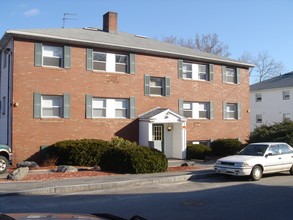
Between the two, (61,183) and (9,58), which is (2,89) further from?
(61,183)

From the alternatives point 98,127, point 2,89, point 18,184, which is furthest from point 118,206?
point 2,89

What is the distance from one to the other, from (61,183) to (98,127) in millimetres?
9431

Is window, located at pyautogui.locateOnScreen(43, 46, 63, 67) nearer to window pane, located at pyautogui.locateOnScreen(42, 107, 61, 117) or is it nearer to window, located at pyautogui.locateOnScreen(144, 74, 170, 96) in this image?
window pane, located at pyautogui.locateOnScreen(42, 107, 61, 117)

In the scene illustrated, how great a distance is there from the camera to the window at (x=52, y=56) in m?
20.5

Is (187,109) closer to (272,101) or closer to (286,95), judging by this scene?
(286,95)

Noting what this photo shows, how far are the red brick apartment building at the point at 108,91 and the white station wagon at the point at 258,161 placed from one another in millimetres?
8306

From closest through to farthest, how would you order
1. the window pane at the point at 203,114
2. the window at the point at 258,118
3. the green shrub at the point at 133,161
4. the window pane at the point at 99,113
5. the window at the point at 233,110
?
the green shrub at the point at 133,161 → the window pane at the point at 99,113 → the window pane at the point at 203,114 → the window at the point at 233,110 → the window at the point at 258,118

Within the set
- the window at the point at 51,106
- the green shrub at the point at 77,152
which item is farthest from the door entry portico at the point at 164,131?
the window at the point at 51,106

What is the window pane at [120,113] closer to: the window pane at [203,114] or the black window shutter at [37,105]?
the black window shutter at [37,105]

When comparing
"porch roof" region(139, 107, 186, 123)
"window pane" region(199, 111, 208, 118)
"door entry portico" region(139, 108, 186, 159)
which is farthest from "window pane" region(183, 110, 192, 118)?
"porch roof" region(139, 107, 186, 123)

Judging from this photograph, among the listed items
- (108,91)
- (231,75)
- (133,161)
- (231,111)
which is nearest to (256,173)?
(133,161)

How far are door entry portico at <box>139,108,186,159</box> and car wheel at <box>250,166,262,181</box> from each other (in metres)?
9.21

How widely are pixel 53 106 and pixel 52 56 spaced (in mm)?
2809

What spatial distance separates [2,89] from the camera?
22.7 meters
